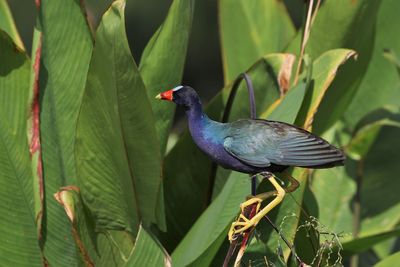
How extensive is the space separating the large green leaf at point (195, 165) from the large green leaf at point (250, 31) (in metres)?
0.54

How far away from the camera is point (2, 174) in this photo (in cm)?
219

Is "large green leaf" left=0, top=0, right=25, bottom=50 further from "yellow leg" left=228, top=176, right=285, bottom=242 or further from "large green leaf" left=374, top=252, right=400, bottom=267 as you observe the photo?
"large green leaf" left=374, top=252, right=400, bottom=267

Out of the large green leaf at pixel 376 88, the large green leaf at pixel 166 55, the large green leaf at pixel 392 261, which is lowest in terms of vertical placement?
the large green leaf at pixel 392 261

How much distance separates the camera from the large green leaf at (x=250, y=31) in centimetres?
301

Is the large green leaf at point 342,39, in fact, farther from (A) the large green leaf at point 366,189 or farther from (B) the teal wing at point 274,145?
(B) the teal wing at point 274,145

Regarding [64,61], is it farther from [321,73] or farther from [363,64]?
[363,64]

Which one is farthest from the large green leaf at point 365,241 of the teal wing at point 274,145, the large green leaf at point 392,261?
the teal wing at point 274,145

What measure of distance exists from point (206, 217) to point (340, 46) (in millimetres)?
665

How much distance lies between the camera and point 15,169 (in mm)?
2197

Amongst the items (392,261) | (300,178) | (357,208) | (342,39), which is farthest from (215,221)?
(357,208)

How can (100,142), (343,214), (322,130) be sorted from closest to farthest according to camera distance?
(100,142)
(322,130)
(343,214)

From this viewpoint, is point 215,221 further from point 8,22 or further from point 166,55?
point 8,22

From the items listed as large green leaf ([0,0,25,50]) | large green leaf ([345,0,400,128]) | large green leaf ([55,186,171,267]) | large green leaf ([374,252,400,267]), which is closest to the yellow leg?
large green leaf ([55,186,171,267])

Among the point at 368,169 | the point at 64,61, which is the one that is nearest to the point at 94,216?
the point at 64,61
